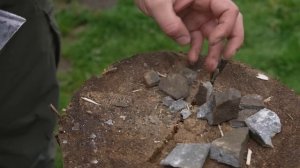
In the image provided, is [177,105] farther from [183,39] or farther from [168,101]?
[183,39]

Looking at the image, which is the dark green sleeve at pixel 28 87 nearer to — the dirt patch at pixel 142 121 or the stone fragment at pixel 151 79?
the dirt patch at pixel 142 121

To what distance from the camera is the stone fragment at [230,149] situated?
1.44m

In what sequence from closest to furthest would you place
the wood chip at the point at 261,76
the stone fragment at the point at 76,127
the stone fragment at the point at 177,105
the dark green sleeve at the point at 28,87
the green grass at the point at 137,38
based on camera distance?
1. the stone fragment at the point at 76,127
2. the stone fragment at the point at 177,105
3. the wood chip at the point at 261,76
4. the dark green sleeve at the point at 28,87
5. the green grass at the point at 137,38

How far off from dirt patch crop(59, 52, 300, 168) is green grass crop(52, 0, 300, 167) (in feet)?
4.83

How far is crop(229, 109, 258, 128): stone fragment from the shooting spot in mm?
1600

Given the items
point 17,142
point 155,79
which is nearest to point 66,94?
point 17,142

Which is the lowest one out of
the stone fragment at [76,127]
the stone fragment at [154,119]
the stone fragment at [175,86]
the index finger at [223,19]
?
the stone fragment at [154,119]

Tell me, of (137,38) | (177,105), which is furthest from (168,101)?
(137,38)

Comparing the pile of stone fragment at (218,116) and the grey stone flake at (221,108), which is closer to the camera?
the pile of stone fragment at (218,116)

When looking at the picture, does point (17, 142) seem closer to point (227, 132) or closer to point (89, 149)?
point (89, 149)

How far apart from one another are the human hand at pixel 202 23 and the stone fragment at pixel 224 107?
0.48 feet

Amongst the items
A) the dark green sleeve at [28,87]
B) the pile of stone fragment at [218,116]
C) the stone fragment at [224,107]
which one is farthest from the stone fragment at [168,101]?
the dark green sleeve at [28,87]

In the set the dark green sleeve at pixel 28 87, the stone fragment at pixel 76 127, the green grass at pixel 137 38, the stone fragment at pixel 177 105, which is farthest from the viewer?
the green grass at pixel 137 38

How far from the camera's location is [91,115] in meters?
1.61
